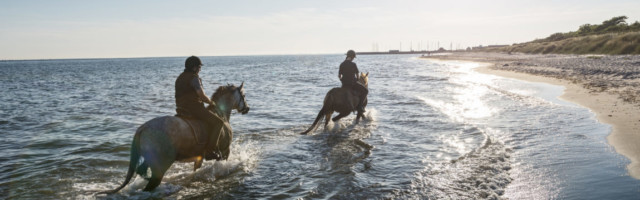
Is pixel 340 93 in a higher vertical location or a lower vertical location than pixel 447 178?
higher

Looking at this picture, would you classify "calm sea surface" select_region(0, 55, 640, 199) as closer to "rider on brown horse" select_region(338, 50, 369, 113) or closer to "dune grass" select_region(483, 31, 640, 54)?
"rider on brown horse" select_region(338, 50, 369, 113)

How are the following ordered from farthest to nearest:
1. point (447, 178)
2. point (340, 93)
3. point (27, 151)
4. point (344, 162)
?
point (340, 93) < point (27, 151) < point (344, 162) < point (447, 178)

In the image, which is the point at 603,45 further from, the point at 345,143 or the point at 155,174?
the point at 155,174

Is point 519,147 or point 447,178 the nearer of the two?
point 447,178

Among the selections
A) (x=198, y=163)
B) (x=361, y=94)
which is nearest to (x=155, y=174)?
(x=198, y=163)

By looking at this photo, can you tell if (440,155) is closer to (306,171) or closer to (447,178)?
(447,178)

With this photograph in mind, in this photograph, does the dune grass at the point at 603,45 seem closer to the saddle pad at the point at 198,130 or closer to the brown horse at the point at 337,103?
the brown horse at the point at 337,103

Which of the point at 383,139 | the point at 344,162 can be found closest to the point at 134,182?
the point at 344,162

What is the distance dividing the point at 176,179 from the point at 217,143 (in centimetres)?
116

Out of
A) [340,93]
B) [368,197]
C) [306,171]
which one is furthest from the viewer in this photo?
[340,93]

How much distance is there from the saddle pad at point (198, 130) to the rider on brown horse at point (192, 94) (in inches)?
3.5

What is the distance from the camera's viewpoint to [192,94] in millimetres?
6750

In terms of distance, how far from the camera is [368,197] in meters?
6.38

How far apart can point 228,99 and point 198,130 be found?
1.28 m
